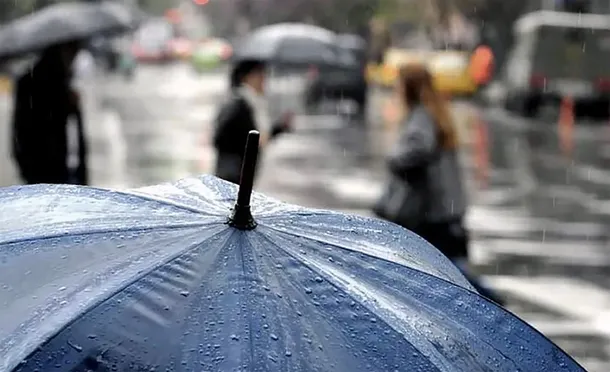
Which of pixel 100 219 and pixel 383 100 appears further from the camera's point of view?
pixel 383 100

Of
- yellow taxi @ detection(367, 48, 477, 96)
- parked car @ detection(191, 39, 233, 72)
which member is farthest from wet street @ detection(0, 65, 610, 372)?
parked car @ detection(191, 39, 233, 72)

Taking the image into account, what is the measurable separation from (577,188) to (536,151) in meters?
4.79

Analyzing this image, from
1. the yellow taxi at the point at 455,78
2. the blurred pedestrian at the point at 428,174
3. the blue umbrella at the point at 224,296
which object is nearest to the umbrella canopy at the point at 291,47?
the blurred pedestrian at the point at 428,174

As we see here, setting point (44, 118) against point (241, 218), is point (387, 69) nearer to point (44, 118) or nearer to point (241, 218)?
point (44, 118)

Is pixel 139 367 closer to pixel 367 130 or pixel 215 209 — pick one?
pixel 215 209

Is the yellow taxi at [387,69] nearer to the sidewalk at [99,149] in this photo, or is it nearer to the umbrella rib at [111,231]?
the sidewalk at [99,149]

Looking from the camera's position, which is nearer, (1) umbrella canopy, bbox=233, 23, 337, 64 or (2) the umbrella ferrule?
(2) the umbrella ferrule

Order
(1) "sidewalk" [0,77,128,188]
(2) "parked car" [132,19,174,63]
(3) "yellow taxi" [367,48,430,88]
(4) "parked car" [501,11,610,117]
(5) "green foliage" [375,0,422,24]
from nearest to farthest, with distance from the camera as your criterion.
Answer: (1) "sidewalk" [0,77,128,188] → (4) "parked car" [501,11,610,117] → (3) "yellow taxi" [367,48,430,88] → (5) "green foliage" [375,0,422,24] → (2) "parked car" [132,19,174,63]

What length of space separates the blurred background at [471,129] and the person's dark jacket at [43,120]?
192cm

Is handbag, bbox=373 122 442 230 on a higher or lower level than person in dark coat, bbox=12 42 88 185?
lower

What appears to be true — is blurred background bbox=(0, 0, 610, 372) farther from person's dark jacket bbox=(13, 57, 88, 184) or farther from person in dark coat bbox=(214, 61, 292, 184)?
person's dark jacket bbox=(13, 57, 88, 184)

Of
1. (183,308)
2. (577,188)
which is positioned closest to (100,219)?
(183,308)

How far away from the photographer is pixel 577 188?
14891 millimetres

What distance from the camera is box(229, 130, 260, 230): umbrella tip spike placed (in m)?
2.34
